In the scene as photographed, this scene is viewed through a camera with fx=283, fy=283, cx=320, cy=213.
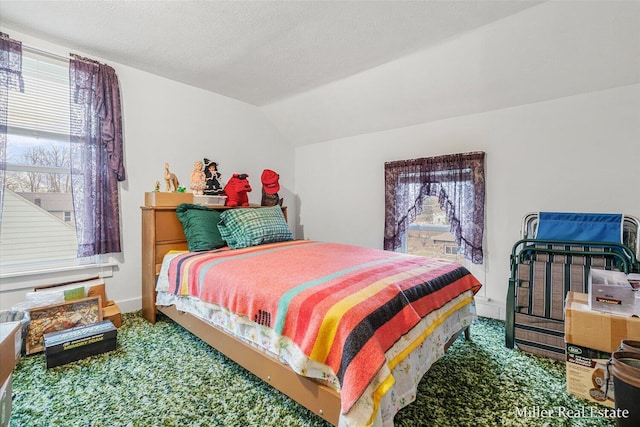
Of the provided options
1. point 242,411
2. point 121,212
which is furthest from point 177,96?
point 242,411

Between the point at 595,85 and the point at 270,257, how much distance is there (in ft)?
9.59

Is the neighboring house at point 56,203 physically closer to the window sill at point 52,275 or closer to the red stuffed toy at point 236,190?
the window sill at point 52,275

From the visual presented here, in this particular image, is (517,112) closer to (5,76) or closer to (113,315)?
(113,315)

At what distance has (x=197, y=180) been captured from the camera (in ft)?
9.94

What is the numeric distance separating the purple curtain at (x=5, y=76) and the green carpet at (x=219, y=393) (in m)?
1.48

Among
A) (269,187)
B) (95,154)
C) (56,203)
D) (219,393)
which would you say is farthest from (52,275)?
(269,187)

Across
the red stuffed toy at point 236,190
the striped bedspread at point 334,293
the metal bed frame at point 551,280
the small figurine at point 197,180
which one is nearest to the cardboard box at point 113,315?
the striped bedspread at point 334,293

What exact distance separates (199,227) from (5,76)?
181 centimetres

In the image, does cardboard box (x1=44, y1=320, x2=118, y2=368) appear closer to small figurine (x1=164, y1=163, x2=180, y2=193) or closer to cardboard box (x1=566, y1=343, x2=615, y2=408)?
small figurine (x1=164, y1=163, x2=180, y2=193)

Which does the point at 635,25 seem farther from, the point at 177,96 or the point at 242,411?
the point at 177,96

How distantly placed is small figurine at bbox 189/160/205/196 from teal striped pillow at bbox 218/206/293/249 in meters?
0.50

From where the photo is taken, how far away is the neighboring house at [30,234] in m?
2.27

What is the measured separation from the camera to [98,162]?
2549 mm

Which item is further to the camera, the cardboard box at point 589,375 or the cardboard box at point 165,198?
the cardboard box at point 165,198
